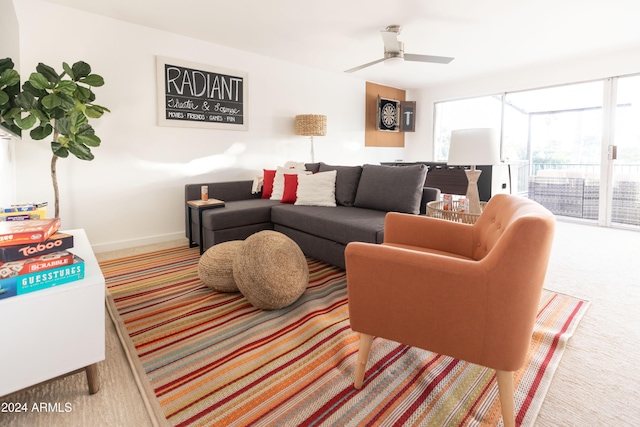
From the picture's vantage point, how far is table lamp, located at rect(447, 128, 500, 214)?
232 centimetres

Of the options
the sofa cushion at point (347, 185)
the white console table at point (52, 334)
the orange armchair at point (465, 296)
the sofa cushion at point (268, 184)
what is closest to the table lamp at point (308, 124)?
the sofa cushion at point (268, 184)

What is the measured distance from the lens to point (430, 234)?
6.46 ft

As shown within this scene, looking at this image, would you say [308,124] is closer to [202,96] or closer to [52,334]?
[202,96]

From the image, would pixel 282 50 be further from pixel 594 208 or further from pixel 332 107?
pixel 594 208

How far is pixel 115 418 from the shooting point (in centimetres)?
127

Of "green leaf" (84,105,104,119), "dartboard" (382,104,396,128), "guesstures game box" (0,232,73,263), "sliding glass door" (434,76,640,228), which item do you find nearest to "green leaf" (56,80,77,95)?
"green leaf" (84,105,104,119)

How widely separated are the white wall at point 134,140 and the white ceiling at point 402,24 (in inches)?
6.7

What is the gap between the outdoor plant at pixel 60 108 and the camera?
2361 millimetres

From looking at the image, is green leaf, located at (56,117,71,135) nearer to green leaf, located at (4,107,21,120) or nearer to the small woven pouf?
green leaf, located at (4,107,21,120)

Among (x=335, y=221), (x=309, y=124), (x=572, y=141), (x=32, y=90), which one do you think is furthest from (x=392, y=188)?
→ (x=572, y=141)

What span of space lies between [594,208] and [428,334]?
17.6 feet

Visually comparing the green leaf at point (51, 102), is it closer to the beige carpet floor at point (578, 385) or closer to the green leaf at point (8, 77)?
the green leaf at point (8, 77)

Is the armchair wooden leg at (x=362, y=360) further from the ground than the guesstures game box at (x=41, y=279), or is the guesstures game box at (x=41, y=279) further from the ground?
the guesstures game box at (x=41, y=279)

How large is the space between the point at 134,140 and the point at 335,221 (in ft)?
7.77
